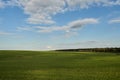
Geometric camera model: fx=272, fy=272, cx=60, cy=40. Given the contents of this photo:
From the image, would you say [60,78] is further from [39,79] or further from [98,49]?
[98,49]

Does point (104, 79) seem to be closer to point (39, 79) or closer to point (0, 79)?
point (39, 79)

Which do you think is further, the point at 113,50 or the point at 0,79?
the point at 113,50

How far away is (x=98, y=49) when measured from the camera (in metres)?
164

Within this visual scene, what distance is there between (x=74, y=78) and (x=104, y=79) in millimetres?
3809

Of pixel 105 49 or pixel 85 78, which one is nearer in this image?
pixel 85 78

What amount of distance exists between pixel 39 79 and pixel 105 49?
426 feet

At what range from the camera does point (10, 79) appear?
32750 mm

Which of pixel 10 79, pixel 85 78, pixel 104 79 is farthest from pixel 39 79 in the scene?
pixel 104 79

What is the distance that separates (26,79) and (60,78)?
415 cm

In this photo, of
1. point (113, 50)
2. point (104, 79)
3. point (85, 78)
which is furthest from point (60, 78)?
point (113, 50)

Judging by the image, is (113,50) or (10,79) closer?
(10,79)

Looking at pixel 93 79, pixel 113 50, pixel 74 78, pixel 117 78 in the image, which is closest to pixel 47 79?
pixel 74 78

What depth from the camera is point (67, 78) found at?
3369 cm

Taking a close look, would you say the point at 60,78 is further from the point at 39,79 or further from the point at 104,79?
the point at 104,79
